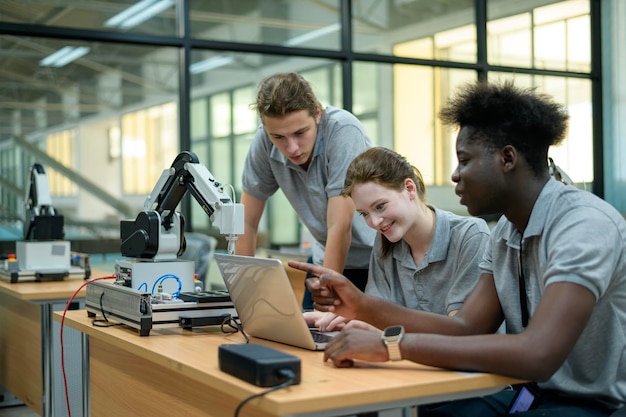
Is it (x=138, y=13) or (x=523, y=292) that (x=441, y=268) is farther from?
(x=138, y=13)

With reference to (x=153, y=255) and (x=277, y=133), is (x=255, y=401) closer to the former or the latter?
(x=153, y=255)

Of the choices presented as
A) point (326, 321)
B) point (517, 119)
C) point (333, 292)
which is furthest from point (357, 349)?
point (517, 119)

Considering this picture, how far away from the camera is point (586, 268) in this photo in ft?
4.93

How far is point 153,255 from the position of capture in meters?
2.26

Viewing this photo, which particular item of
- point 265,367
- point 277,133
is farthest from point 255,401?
point 277,133

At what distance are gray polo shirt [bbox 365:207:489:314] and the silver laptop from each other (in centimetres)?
36

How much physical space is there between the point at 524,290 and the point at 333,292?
0.45 metres

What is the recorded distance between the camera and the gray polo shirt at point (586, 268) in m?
1.52

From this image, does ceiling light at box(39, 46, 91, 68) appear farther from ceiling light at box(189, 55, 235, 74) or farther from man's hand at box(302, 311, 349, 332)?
man's hand at box(302, 311, 349, 332)

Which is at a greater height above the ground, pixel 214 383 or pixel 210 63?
pixel 210 63

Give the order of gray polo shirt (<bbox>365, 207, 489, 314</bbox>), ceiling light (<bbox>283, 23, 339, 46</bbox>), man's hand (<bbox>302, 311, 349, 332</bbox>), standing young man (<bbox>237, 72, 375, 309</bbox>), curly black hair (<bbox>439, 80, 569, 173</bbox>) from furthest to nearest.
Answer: ceiling light (<bbox>283, 23, 339, 46</bbox>), standing young man (<bbox>237, 72, 375, 309</bbox>), gray polo shirt (<bbox>365, 207, 489, 314</bbox>), man's hand (<bbox>302, 311, 349, 332</bbox>), curly black hair (<bbox>439, 80, 569, 173</bbox>)

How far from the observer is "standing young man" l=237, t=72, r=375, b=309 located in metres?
2.41

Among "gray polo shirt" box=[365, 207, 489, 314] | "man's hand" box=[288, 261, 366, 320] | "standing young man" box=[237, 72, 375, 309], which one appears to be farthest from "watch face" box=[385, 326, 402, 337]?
"standing young man" box=[237, 72, 375, 309]

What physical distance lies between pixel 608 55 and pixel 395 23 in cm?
207
